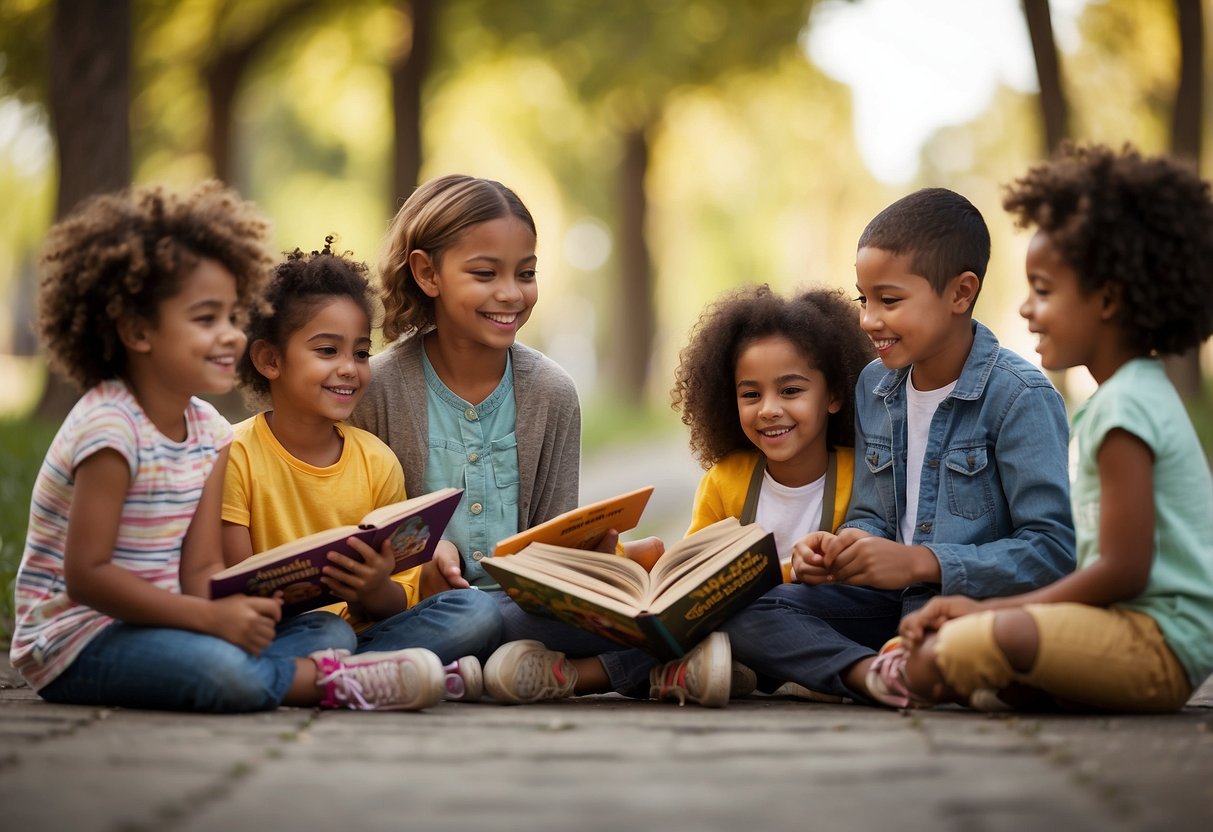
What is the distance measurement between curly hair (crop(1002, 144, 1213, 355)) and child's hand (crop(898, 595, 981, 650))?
731mm

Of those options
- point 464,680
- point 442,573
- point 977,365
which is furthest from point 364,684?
point 977,365

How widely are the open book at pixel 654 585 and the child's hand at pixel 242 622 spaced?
56cm

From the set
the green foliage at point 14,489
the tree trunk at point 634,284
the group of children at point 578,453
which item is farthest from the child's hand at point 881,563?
the tree trunk at point 634,284

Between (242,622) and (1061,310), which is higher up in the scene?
(1061,310)

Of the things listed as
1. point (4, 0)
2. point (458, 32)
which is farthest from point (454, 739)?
point (458, 32)

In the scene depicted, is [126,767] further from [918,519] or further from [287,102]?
[287,102]

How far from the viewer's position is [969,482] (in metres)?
3.64

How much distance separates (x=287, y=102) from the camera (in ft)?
68.0

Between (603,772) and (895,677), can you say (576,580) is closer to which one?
(895,677)

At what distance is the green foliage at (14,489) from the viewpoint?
4.75 m

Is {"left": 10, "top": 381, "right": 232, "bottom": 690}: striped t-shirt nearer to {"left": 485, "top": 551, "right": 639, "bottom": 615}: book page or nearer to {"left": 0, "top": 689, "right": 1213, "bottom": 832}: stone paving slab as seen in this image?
{"left": 0, "top": 689, "right": 1213, "bottom": 832}: stone paving slab

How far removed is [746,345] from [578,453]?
67cm

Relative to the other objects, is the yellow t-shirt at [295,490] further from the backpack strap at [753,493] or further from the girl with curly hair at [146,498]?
the backpack strap at [753,493]

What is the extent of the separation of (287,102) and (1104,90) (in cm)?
1193
